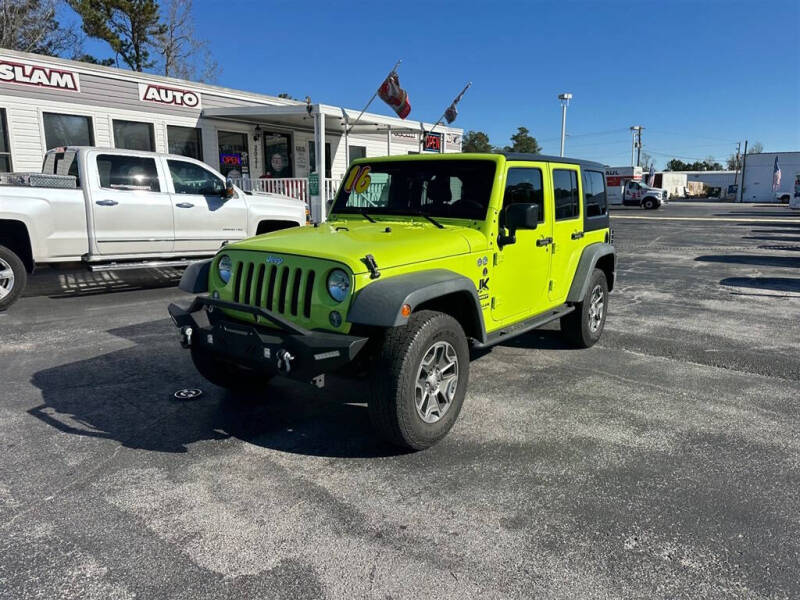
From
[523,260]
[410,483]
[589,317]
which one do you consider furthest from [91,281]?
[410,483]

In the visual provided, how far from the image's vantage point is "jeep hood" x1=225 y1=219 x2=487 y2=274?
11.3 feet

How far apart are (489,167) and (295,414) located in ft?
→ 7.79

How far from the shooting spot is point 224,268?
401 centimetres

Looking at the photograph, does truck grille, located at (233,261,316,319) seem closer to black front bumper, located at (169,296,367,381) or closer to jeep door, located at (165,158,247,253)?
black front bumper, located at (169,296,367,381)

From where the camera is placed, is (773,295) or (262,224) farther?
(262,224)

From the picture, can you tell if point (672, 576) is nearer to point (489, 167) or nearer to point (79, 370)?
point (489, 167)

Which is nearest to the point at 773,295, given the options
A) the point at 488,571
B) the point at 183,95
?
the point at 488,571

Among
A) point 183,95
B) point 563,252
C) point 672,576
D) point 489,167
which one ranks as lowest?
point 672,576

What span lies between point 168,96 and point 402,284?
1248 centimetres

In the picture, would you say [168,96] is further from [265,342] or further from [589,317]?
[265,342]

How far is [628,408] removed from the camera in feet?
14.2

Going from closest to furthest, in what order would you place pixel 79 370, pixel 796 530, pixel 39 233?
pixel 796 530, pixel 79 370, pixel 39 233

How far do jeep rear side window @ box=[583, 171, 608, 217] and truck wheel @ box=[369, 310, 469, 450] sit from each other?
2.84 metres

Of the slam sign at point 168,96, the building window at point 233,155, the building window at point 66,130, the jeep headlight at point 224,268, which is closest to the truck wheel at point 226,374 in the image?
the jeep headlight at point 224,268
